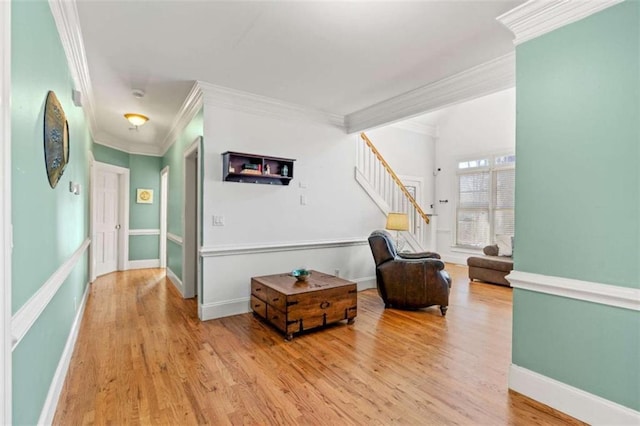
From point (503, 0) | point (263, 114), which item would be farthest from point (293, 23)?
point (263, 114)

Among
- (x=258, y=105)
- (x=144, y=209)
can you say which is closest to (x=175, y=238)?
(x=144, y=209)

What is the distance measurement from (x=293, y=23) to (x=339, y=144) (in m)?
2.40

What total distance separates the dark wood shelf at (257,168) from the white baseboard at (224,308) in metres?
1.46

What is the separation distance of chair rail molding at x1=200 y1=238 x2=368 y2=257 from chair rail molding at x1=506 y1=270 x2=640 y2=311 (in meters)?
2.57

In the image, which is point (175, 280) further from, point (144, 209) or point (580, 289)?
point (580, 289)

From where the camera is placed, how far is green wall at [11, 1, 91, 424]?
1.25m

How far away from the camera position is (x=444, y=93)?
337cm

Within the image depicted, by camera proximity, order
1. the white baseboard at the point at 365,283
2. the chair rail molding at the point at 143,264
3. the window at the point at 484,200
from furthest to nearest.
→ 1. the window at the point at 484,200
2. the chair rail molding at the point at 143,264
3. the white baseboard at the point at 365,283

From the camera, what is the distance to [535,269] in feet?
6.81

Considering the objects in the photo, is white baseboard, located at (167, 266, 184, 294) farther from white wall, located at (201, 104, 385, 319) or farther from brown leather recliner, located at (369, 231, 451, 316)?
brown leather recliner, located at (369, 231, 451, 316)

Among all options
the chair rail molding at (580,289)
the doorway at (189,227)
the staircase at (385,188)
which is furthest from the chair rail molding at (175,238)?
the chair rail molding at (580,289)

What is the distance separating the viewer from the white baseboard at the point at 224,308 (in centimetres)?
354

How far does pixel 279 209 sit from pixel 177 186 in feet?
6.64

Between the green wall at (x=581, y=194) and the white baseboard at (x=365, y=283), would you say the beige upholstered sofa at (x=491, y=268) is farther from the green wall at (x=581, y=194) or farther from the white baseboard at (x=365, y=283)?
the green wall at (x=581, y=194)
